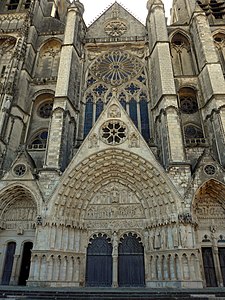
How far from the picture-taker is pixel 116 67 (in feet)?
50.9

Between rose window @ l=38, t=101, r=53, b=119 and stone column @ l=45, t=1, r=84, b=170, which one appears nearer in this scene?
stone column @ l=45, t=1, r=84, b=170

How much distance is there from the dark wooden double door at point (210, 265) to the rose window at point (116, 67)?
10.4 m

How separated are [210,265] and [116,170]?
18.4 feet

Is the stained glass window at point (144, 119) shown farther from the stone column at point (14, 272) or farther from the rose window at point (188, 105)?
the stone column at point (14, 272)

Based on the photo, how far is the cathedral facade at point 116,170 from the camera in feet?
30.7

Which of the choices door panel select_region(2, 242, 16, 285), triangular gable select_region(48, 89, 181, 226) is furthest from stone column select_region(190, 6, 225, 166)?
door panel select_region(2, 242, 16, 285)

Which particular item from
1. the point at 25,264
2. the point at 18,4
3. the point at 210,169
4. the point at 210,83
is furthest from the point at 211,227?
the point at 18,4

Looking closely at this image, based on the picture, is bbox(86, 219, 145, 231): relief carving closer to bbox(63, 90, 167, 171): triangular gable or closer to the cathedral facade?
the cathedral facade

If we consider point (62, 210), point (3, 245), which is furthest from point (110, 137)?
point (3, 245)

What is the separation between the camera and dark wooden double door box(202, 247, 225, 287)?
937 centimetres

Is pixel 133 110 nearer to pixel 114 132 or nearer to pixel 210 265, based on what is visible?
pixel 114 132

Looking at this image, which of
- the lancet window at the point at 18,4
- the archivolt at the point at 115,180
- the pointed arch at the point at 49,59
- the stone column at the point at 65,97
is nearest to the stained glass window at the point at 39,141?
the stone column at the point at 65,97

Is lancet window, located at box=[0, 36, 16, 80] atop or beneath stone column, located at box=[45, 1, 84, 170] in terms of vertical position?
atop

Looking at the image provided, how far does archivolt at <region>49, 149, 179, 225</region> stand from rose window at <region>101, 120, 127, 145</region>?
1.85ft
